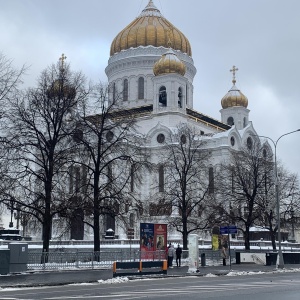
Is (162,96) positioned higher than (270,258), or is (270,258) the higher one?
(162,96)

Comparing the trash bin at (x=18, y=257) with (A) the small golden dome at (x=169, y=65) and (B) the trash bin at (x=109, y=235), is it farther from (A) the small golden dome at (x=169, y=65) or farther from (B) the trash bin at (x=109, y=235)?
(A) the small golden dome at (x=169, y=65)

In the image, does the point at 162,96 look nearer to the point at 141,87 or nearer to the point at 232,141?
the point at 141,87

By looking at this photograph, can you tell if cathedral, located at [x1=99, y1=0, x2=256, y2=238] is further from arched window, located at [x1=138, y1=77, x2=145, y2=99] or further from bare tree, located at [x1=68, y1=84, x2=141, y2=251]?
bare tree, located at [x1=68, y1=84, x2=141, y2=251]

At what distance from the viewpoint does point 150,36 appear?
72.7 meters

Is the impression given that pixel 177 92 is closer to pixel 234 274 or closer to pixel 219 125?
pixel 219 125

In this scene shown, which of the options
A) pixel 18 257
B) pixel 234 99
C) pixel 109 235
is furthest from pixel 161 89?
pixel 18 257

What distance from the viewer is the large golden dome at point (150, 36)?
72.6 m

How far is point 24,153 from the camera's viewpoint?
30438mm

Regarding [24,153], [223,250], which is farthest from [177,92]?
[24,153]

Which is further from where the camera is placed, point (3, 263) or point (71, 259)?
point (71, 259)

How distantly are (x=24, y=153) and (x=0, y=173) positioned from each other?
4252 millimetres

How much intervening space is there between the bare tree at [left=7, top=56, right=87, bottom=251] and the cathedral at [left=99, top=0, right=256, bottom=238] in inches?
1111

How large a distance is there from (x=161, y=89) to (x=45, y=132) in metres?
33.8

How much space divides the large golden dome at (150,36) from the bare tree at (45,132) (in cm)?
4077
